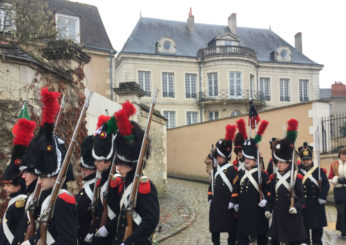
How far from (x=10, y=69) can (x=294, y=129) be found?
486cm

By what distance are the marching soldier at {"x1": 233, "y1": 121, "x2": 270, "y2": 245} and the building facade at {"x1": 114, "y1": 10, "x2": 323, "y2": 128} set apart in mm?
21721

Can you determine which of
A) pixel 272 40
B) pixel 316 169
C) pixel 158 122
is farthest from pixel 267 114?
pixel 272 40

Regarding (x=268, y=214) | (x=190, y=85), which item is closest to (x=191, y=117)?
(x=190, y=85)

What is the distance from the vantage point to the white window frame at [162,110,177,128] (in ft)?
94.2

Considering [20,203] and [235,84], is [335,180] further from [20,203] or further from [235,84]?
[235,84]

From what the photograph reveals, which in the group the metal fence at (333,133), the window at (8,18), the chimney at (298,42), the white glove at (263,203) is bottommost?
the white glove at (263,203)

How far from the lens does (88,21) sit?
70.6 feet

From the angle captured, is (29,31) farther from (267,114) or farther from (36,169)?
(267,114)

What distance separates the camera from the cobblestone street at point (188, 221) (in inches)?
285

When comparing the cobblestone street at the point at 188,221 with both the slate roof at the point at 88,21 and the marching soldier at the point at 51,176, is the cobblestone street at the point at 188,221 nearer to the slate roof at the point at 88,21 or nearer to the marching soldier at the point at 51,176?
the marching soldier at the point at 51,176

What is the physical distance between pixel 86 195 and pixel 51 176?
46.1 inches

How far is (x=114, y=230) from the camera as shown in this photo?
12.2 feet

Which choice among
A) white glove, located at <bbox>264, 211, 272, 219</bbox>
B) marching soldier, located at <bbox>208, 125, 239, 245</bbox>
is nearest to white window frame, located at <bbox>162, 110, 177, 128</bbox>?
marching soldier, located at <bbox>208, 125, 239, 245</bbox>

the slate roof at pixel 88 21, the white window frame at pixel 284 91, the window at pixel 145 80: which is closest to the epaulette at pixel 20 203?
the slate roof at pixel 88 21
